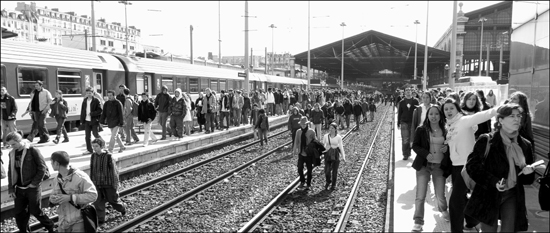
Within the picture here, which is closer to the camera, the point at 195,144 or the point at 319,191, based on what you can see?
the point at 319,191

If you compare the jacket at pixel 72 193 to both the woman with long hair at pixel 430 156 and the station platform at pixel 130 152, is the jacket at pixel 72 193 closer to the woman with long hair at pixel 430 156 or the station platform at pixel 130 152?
the station platform at pixel 130 152

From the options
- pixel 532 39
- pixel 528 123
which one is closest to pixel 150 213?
pixel 528 123

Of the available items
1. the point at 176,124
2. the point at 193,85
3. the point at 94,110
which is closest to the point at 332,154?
the point at 94,110

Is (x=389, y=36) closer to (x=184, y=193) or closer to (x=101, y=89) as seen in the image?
(x=101, y=89)

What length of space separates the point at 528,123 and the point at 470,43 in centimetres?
5846

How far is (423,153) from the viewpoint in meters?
5.73

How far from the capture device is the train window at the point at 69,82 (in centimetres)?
1568

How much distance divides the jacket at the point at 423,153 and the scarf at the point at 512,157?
172cm

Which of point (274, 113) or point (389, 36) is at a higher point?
point (389, 36)

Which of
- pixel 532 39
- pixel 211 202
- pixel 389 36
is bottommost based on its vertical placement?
pixel 211 202

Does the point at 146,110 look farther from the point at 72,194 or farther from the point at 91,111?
the point at 72,194

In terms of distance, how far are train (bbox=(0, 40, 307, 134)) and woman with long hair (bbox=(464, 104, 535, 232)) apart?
547 inches

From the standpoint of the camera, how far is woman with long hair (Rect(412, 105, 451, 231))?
5.73m

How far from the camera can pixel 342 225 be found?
7.42m
